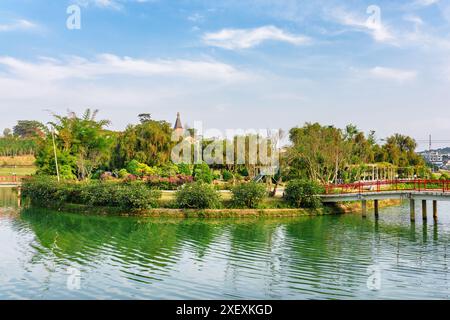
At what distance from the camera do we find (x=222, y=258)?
677 inches

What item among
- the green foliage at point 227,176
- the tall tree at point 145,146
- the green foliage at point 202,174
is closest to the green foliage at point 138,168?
the tall tree at point 145,146

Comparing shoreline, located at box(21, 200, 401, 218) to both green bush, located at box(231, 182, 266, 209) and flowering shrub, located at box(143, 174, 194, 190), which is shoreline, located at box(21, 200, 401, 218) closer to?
green bush, located at box(231, 182, 266, 209)

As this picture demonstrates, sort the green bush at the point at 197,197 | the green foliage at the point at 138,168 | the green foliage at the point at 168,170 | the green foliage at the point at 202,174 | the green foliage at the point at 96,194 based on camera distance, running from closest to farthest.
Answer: the green bush at the point at 197,197 < the green foliage at the point at 96,194 < the green foliage at the point at 202,174 < the green foliage at the point at 168,170 < the green foliage at the point at 138,168

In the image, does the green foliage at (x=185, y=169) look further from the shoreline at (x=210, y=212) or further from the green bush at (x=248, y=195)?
the green bush at (x=248, y=195)

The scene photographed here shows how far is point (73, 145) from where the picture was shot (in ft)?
152

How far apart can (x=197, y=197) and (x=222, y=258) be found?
36.5 feet

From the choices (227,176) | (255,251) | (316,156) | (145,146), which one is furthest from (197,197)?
(145,146)

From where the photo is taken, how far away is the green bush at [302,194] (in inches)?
1161

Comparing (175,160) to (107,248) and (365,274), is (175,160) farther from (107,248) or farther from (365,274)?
(365,274)

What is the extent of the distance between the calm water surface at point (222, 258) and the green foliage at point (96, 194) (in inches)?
56.5

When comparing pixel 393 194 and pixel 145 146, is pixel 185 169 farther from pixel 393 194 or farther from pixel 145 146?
pixel 393 194
